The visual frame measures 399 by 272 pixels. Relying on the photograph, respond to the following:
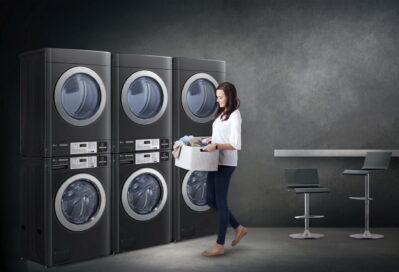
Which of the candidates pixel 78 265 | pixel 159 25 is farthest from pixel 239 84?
pixel 78 265

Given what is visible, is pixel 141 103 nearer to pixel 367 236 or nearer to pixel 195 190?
pixel 195 190

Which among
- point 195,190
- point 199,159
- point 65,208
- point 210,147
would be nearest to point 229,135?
point 210,147

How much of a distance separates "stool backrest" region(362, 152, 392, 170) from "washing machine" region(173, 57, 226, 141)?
1603 millimetres

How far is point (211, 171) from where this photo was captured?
5031 millimetres

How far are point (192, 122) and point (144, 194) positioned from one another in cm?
86

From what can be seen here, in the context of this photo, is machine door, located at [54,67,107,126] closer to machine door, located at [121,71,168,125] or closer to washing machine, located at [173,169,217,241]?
machine door, located at [121,71,168,125]

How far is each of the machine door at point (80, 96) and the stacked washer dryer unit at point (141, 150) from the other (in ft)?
0.62

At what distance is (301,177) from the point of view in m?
5.97

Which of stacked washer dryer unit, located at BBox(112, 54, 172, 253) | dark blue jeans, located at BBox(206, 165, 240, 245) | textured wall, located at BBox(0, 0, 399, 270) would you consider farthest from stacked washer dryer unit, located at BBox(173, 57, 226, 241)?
dark blue jeans, located at BBox(206, 165, 240, 245)

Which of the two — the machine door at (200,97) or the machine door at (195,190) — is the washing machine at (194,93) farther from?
the machine door at (195,190)

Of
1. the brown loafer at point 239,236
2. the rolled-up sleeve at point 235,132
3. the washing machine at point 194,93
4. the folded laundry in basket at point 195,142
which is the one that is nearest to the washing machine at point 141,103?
the washing machine at point 194,93

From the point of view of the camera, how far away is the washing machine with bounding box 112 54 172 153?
203 inches

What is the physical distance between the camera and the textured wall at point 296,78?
6.37 m

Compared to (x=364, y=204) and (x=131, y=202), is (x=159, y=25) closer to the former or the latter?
(x=131, y=202)
